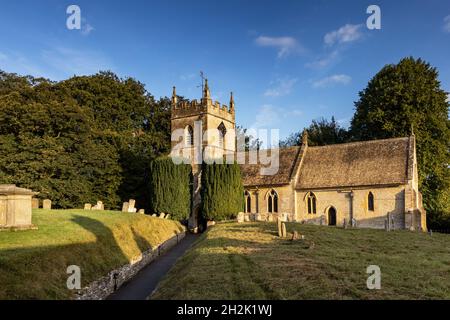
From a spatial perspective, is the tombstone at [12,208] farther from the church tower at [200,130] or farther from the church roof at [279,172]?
the church roof at [279,172]

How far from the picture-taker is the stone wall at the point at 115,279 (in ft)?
47.1

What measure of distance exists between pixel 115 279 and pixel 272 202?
2181 cm

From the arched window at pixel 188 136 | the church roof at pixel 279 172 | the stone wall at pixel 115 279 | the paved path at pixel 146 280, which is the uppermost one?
the arched window at pixel 188 136

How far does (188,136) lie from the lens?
40.5 metres

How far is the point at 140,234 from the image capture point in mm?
24531

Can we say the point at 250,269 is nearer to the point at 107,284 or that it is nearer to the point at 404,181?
the point at 107,284

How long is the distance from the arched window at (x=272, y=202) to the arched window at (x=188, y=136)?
9.42 meters

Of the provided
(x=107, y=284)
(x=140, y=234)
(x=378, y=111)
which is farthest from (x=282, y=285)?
(x=378, y=111)

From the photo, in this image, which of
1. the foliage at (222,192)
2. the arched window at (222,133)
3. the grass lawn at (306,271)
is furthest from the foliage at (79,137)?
the grass lawn at (306,271)

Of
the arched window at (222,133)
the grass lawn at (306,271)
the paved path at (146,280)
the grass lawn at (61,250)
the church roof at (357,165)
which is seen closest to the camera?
the grass lawn at (306,271)

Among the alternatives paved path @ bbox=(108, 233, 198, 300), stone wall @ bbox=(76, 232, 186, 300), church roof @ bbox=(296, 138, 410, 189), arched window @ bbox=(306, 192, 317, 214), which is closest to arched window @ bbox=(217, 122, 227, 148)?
church roof @ bbox=(296, 138, 410, 189)

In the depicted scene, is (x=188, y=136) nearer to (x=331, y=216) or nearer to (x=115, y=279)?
(x=331, y=216)

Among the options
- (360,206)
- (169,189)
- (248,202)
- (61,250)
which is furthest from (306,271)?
(248,202)
